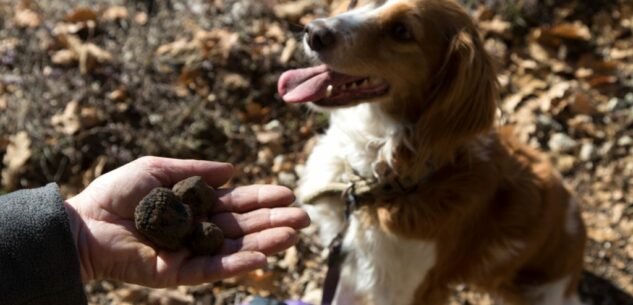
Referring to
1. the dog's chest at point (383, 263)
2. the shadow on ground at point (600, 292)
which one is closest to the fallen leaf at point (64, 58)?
the dog's chest at point (383, 263)

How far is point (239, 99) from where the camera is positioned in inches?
189

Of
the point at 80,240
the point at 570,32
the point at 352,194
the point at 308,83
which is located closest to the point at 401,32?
the point at 308,83

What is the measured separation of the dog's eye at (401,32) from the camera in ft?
9.75

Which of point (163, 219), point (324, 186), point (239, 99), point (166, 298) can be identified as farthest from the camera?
point (239, 99)

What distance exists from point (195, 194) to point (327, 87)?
94cm

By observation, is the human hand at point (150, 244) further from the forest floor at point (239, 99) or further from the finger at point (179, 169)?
the forest floor at point (239, 99)

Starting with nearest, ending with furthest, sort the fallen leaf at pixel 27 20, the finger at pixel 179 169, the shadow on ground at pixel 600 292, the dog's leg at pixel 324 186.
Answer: the finger at pixel 179 169 < the dog's leg at pixel 324 186 < the shadow on ground at pixel 600 292 < the fallen leaf at pixel 27 20

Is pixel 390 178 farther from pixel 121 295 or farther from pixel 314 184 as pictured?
pixel 121 295

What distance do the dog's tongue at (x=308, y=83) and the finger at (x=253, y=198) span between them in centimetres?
57

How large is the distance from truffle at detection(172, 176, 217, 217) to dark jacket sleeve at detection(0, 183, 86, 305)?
0.49 meters

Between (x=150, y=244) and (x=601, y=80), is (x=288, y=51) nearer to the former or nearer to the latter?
(x=601, y=80)

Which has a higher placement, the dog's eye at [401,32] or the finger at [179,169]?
the dog's eye at [401,32]

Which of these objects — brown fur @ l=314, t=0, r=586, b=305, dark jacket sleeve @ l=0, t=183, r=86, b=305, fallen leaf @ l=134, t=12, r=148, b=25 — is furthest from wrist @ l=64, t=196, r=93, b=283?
fallen leaf @ l=134, t=12, r=148, b=25

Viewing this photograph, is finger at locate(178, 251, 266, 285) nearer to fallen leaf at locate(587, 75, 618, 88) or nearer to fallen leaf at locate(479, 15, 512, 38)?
fallen leaf at locate(479, 15, 512, 38)
